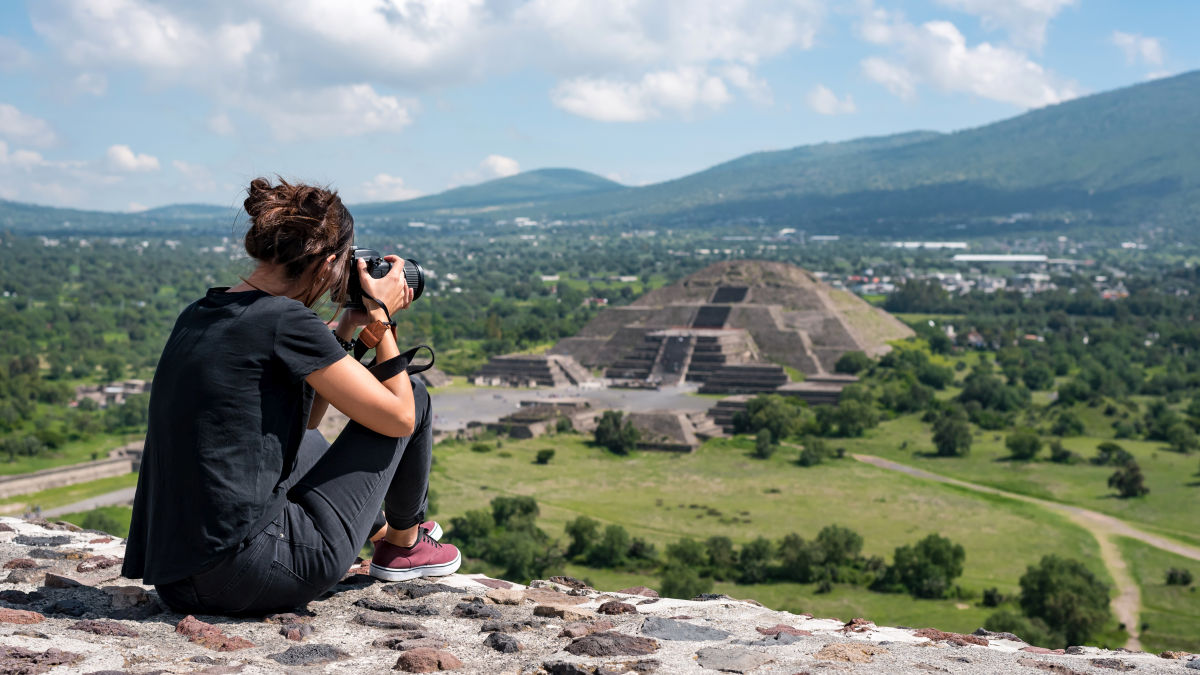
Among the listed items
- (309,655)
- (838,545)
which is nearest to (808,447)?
(838,545)

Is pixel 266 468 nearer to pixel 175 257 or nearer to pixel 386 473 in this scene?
pixel 386 473

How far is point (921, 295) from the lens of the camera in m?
102

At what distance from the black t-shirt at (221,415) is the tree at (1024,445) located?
39.6 meters

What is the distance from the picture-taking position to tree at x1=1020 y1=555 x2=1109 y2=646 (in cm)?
2333

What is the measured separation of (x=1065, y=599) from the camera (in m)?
23.5

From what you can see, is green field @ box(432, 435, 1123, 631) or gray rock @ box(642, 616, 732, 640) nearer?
gray rock @ box(642, 616, 732, 640)

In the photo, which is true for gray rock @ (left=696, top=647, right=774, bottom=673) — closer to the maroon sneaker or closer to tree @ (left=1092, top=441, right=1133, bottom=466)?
the maroon sneaker

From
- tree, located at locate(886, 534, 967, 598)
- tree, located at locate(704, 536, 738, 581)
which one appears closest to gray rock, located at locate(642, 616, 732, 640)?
tree, located at locate(886, 534, 967, 598)

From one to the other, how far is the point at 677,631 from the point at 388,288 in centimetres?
192

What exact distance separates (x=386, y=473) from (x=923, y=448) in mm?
40330

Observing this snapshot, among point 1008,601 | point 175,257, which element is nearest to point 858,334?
point 1008,601

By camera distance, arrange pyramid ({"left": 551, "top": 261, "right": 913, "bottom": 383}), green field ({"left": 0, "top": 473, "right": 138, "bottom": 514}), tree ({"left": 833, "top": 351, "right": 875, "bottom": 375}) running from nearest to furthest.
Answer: green field ({"left": 0, "top": 473, "right": 138, "bottom": 514}), tree ({"left": 833, "top": 351, "right": 875, "bottom": 375}), pyramid ({"left": 551, "top": 261, "right": 913, "bottom": 383})

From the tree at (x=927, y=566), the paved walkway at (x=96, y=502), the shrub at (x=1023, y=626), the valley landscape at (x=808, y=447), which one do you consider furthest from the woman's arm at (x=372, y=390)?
the paved walkway at (x=96, y=502)

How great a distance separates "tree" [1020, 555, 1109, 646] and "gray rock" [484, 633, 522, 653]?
19.8 meters
